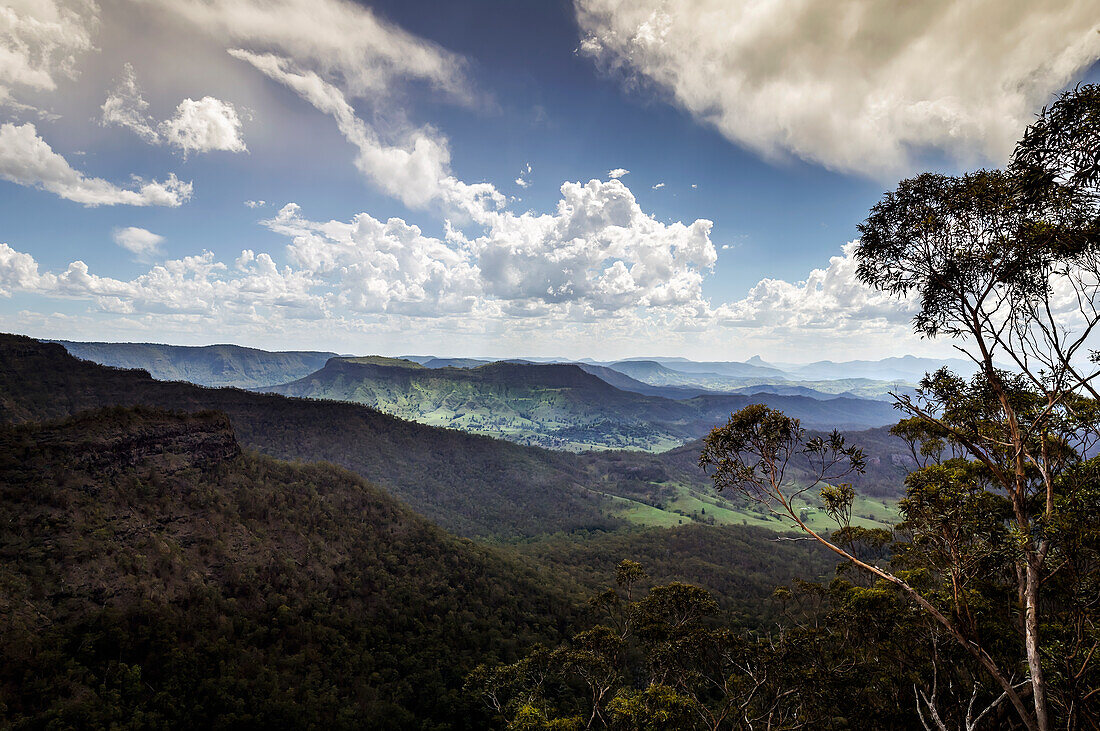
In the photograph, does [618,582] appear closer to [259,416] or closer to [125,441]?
[125,441]

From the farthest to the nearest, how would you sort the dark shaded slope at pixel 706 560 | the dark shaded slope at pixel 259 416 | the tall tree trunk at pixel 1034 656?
the dark shaded slope at pixel 259 416 → the dark shaded slope at pixel 706 560 → the tall tree trunk at pixel 1034 656

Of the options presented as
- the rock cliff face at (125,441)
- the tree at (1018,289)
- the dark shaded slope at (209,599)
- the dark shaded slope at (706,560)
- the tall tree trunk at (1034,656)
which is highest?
the tree at (1018,289)

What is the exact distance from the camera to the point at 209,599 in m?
51.3

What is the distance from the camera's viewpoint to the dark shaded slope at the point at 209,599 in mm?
39156

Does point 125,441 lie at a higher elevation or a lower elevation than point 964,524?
lower

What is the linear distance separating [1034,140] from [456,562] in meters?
90.8

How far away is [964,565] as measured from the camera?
450 inches

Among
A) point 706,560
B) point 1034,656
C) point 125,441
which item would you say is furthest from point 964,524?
Answer: point 706,560

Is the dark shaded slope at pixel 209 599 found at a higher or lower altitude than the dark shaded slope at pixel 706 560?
higher

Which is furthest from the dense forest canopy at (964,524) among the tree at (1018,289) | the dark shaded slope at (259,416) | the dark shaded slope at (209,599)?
the dark shaded slope at (259,416)

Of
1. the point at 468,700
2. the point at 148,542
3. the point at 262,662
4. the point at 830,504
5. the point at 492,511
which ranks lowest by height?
the point at 492,511

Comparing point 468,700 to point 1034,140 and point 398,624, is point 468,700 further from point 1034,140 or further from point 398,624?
point 1034,140

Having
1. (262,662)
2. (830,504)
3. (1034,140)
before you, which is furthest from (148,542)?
(1034,140)

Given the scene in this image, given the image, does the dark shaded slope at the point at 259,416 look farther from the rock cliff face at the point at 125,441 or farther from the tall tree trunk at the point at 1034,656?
the tall tree trunk at the point at 1034,656
